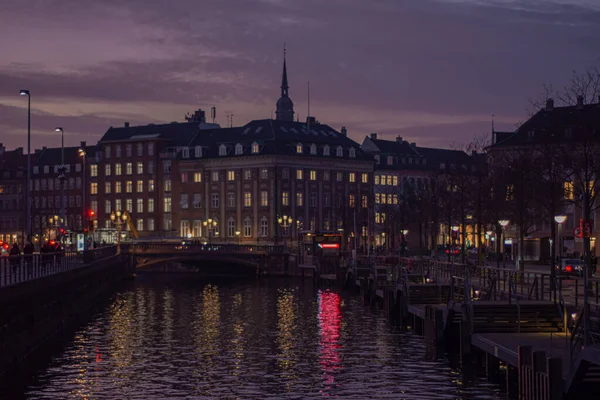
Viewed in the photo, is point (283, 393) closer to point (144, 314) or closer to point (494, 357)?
point (494, 357)

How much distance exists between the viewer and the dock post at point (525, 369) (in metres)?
37.4

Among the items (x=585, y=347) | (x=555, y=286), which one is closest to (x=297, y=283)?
(x=555, y=286)

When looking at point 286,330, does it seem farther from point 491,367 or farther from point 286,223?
point 286,223

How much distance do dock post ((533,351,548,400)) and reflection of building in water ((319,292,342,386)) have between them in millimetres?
13126

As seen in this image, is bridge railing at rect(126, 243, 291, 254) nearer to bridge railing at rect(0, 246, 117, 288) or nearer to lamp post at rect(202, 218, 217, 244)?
bridge railing at rect(0, 246, 117, 288)

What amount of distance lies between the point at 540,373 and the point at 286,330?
120 feet

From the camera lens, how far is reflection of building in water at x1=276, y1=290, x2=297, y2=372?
56000 mm

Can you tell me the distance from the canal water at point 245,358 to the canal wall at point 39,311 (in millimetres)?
1227

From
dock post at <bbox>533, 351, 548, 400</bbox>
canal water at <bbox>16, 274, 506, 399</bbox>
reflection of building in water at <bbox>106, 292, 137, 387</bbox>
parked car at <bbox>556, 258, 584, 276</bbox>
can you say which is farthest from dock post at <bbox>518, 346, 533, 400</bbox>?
parked car at <bbox>556, 258, 584, 276</bbox>

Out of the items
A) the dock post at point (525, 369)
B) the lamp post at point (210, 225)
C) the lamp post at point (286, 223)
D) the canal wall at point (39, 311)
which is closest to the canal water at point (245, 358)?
the canal wall at point (39, 311)

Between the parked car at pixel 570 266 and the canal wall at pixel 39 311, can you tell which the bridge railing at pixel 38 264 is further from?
the parked car at pixel 570 266

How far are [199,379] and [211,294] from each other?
60253 millimetres

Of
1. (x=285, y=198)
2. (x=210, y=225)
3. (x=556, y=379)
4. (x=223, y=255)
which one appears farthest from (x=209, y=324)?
(x=210, y=225)

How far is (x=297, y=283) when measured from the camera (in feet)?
428
